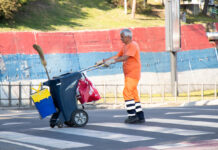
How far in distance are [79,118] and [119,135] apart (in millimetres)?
1633

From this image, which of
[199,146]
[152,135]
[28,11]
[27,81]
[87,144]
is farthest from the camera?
[28,11]

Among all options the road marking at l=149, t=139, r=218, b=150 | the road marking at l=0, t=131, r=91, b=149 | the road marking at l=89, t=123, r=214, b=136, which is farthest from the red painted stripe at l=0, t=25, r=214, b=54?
the road marking at l=149, t=139, r=218, b=150

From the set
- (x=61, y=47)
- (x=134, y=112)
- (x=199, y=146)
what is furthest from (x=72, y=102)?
(x=61, y=47)

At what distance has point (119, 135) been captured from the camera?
8.92m

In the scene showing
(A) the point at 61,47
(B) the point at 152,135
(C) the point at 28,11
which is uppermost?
(C) the point at 28,11

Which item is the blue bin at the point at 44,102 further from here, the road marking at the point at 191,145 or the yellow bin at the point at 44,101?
the road marking at the point at 191,145

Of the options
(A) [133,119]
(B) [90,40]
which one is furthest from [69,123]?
(B) [90,40]

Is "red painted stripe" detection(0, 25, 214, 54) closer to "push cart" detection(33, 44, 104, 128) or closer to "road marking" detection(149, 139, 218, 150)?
"push cart" detection(33, 44, 104, 128)

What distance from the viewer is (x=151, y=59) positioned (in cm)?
2881

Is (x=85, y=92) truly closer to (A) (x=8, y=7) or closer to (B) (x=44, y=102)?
(B) (x=44, y=102)

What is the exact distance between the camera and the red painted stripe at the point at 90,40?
25.2 m

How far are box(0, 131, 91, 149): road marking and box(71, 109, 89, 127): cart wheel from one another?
1200 millimetres

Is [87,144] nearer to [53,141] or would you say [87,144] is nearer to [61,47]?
[53,141]

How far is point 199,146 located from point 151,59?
21.4m
